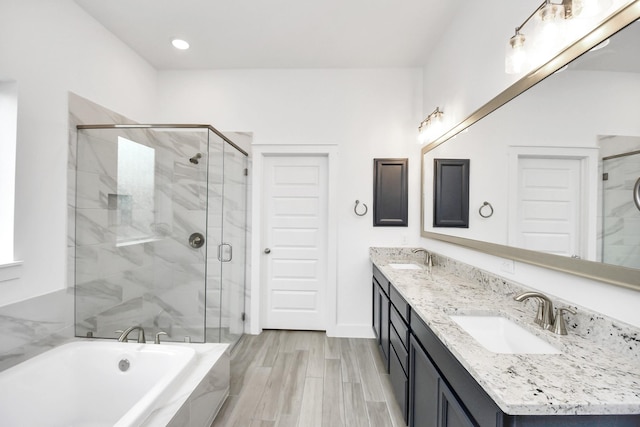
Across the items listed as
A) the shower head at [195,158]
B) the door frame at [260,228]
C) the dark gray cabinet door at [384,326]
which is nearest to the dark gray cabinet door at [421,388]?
the dark gray cabinet door at [384,326]

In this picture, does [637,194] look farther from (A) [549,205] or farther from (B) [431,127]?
(B) [431,127]

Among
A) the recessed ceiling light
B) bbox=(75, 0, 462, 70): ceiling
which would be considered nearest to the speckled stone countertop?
bbox=(75, 0, 462, 70): ceiling

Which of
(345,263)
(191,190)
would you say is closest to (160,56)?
(191,190)

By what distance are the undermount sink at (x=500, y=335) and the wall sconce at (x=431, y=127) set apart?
1732 millimetres

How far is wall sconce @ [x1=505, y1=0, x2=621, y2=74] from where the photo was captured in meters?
1.02

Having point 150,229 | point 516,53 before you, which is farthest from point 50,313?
point 516,53

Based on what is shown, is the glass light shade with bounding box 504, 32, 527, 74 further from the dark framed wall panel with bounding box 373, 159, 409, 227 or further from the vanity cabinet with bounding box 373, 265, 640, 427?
the dark framed wall panel with bounding box 373, 159, 409, 227

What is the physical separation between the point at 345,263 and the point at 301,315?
2.67 feet

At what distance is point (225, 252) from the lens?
257cm

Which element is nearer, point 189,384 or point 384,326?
point 189,384

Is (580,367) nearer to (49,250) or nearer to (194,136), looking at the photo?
(194,136)

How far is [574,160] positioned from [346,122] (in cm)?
214

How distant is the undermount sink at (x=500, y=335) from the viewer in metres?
1.12

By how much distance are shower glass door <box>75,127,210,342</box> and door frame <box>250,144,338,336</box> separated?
734 millimetres
